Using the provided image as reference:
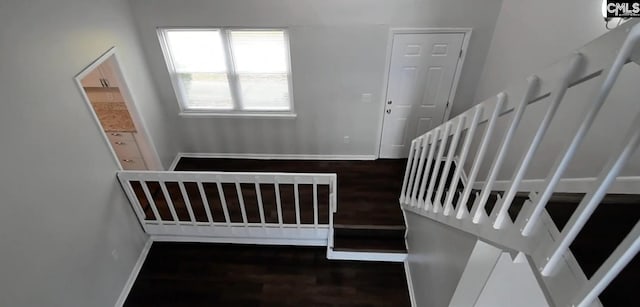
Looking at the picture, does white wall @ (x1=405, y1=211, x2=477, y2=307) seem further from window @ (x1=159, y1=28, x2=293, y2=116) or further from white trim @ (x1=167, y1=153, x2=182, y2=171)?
white trim @ (x1=167, y1=153, x2=182, y2=171)

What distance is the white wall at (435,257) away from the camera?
2.40 meters

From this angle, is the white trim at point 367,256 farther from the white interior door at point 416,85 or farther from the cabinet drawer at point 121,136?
the cabinet drawer at point 121,136

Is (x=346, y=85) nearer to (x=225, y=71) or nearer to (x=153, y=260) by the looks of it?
(x=225, y=71)

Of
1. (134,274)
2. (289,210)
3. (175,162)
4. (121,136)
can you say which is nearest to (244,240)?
(289,210)

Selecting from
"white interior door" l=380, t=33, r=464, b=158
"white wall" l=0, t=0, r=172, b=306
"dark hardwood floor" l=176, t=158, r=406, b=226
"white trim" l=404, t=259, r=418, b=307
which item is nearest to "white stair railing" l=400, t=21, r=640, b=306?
"white trim" l=404, t=259, r=418, b=307

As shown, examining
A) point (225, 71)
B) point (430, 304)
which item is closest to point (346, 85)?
point (225, 71)

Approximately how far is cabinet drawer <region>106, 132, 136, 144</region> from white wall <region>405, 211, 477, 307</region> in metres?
3.75

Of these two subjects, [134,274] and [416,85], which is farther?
[416,85]

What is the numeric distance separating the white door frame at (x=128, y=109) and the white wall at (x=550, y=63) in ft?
12.5

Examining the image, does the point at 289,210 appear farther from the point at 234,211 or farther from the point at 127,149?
the point at 127,149

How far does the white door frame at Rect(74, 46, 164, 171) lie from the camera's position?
3.33 m

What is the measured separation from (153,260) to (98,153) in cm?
150

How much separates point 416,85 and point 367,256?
235 cm

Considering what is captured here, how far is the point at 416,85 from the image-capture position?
15.4 feet
